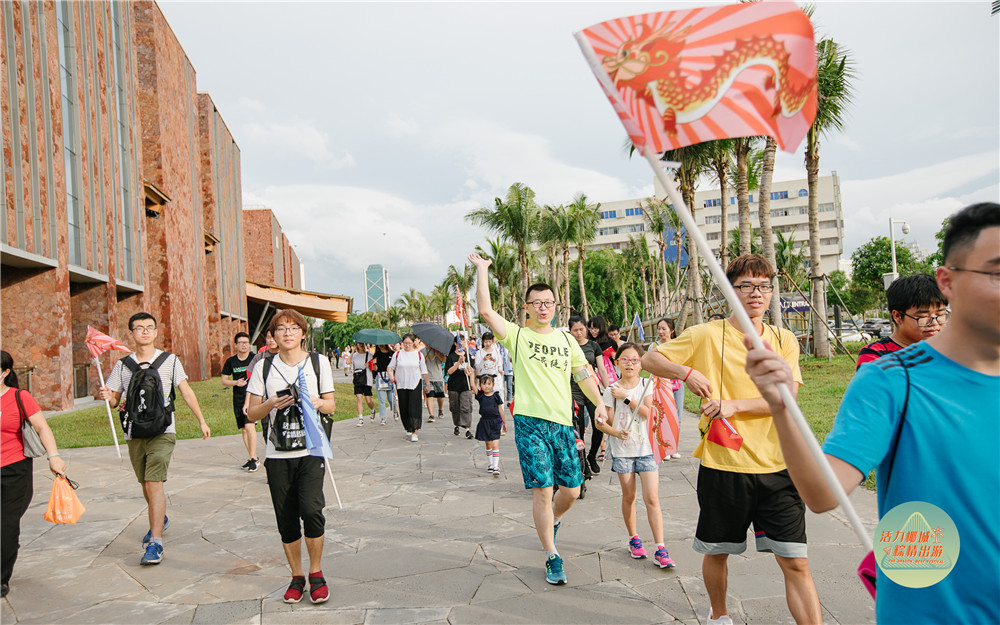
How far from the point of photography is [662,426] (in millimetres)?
4707

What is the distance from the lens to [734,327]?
3277 millimetres

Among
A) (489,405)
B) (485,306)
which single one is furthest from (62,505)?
(489,405)

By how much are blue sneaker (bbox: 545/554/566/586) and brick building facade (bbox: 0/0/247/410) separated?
12.1 meters

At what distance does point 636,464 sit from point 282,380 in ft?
8.66

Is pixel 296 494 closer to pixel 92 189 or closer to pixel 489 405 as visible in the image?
pixel 489 405

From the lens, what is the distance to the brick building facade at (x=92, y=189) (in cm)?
1442

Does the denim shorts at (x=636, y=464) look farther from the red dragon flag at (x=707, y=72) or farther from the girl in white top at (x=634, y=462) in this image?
the red dragon flag at (x=707, y=72)

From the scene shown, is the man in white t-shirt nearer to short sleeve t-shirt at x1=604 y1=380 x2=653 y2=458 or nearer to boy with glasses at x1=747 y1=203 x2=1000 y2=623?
short sleeve t-shirt at x1=604 y1=380 x2=653 y2=458

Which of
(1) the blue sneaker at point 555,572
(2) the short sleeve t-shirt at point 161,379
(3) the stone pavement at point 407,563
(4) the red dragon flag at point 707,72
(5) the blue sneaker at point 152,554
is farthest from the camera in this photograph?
(2) the short sleeve t-shirt at point 161,379

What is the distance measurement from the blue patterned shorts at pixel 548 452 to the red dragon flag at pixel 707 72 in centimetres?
294

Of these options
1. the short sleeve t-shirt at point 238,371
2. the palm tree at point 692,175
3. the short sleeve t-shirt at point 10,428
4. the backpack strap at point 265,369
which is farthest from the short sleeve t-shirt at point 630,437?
the palm tree at point 692,175

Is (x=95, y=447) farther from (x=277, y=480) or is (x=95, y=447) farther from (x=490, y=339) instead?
(x=277, y=480)

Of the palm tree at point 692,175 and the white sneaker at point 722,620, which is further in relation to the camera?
the palm tree at point 692,175

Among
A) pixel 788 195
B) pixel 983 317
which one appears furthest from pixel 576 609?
pixel 788 195
